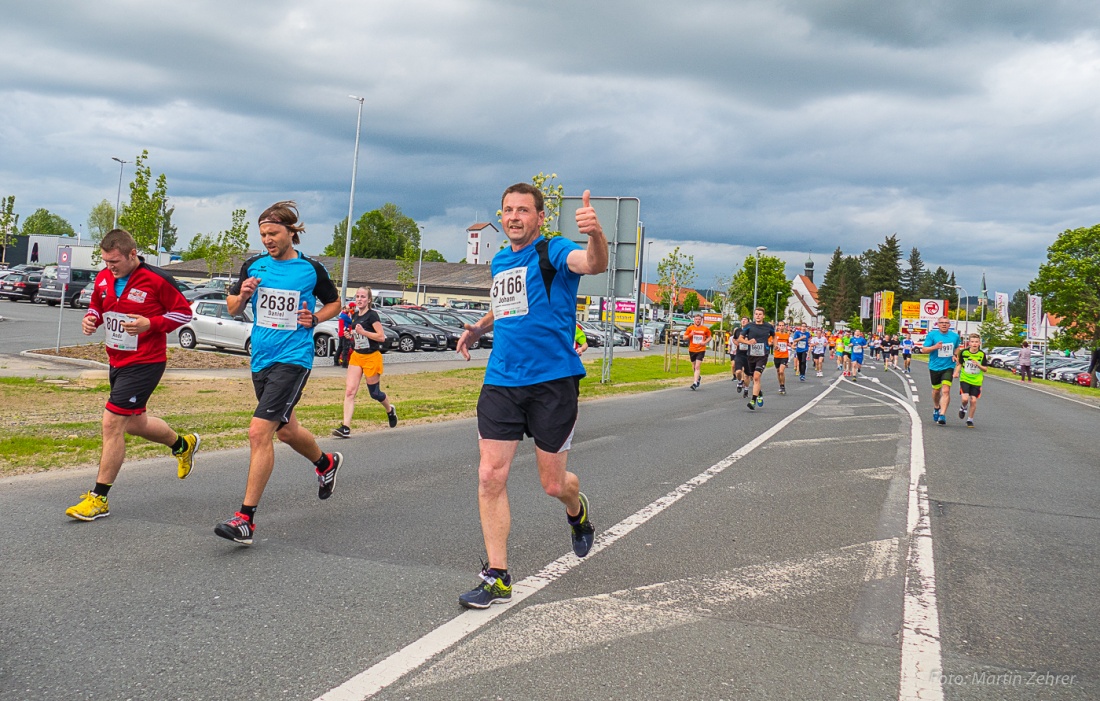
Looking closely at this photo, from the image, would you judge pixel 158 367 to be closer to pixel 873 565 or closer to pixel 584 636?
pixel 584 636

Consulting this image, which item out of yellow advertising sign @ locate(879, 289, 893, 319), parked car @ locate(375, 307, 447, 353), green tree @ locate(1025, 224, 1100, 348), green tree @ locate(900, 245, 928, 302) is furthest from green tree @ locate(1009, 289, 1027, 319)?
parked car @ locate(375, 307, 447, 353)

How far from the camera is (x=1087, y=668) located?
369 centimetres

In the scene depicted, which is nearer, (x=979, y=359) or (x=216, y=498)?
(x=216, y=498)

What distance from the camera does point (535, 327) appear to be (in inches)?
169

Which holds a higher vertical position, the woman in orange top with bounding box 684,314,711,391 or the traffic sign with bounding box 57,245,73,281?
the traffic sign with bounding box 57,245,73,281

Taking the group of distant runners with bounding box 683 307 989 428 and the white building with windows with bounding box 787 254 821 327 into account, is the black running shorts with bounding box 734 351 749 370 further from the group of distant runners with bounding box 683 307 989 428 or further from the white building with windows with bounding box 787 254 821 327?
the white building with windows with bounding box 787 254 821 327

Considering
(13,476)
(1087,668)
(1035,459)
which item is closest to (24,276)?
(13,476)

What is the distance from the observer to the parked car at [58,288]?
43.2 metres

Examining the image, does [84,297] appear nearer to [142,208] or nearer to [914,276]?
[142,208]

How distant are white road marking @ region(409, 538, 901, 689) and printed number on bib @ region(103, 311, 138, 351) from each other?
327 centimetres

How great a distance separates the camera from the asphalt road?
3336 mm

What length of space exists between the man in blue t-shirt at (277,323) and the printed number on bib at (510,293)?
155cm

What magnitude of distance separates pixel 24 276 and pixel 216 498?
1809 inches

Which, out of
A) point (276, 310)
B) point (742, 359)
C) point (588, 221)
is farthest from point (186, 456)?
point (742, 359)
